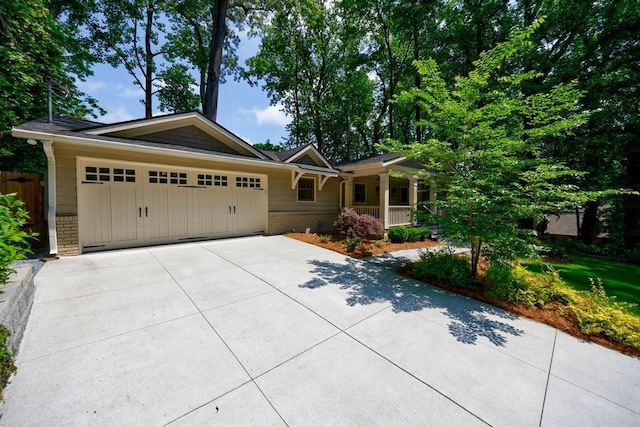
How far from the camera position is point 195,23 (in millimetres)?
15984

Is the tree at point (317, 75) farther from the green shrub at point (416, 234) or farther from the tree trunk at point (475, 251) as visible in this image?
A: the tree trunk at point (475, 251)

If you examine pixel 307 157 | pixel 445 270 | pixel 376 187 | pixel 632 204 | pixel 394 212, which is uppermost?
pixel 307 157

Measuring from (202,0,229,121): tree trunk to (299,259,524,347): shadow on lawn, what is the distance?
12.6 m

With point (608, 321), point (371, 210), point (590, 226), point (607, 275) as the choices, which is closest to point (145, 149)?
point (371, 210)

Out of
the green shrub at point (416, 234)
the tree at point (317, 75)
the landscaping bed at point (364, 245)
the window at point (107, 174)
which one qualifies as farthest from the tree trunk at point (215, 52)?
the green shrub at point (416, 234)

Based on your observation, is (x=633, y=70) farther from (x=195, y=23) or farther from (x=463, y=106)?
(x=195, y=23)

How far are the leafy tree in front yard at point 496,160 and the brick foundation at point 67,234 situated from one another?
328 inches

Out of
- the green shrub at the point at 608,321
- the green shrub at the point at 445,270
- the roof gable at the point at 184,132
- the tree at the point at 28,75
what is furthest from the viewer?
the tree at the point at 28,75

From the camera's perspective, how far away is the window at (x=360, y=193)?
13.4 meters

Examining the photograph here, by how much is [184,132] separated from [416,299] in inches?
344

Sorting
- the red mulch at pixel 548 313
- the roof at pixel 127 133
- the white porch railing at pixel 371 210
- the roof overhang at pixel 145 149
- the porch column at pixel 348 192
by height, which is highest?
the roof at pixel 127 133

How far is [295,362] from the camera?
2.37 meters

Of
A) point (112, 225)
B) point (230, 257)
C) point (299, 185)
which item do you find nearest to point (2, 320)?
point (230, 257)

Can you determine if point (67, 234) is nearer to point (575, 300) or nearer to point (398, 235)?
point (398, 235)
